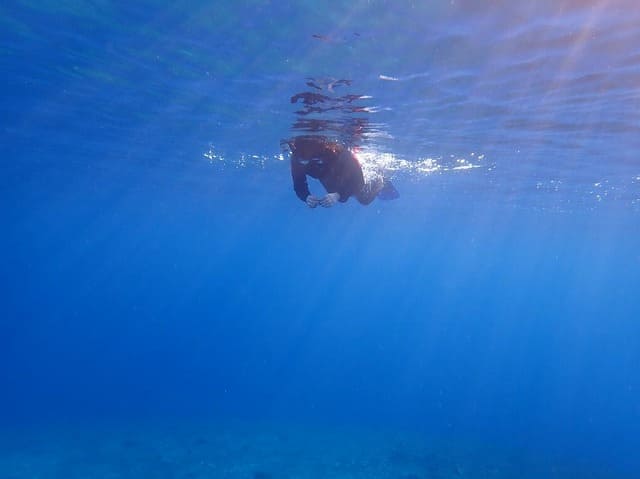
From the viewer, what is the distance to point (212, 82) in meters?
13.1

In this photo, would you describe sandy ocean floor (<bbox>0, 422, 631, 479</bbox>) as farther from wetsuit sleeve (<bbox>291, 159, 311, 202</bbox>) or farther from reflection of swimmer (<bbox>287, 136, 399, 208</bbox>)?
wetsuit sleeve (<bbox>291, 159, 311, 202</bbox>)

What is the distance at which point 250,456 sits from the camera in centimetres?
2166

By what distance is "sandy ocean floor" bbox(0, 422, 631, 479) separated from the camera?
19.4 m

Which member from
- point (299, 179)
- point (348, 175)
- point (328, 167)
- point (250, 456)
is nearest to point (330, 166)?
point (328, 167)

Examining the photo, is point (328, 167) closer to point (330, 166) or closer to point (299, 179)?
point (330, 166)

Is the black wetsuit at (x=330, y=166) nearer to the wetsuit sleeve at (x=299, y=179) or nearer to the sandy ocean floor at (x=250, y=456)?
the wetsuit sleeve at (x=299, y=179)

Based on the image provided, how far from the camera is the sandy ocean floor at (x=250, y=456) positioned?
19.4 meters

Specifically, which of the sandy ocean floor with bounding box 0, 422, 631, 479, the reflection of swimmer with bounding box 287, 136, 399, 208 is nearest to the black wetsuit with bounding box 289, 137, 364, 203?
the reflection of swimmer with bounding box 287, 136, 399, 208

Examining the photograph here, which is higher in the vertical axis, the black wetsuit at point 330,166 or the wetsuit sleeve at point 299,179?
the black wetsuit at point 330,166

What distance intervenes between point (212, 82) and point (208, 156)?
1142cm

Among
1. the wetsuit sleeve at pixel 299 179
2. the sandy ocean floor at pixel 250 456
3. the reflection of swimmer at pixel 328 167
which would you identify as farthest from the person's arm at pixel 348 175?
the sandy ocean floor at pixel 250 456

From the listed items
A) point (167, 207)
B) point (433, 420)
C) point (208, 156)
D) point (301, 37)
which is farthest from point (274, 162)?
point (433, 420)

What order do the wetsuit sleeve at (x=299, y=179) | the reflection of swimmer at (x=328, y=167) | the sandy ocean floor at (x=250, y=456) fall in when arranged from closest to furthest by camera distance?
the wetsuit sleeve at (x=299, y=179)
the reflection of swimmer at (x=328, y=167)
the sandy ocean floor at (x=250, y=456)

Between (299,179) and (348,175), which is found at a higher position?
(348,175)
